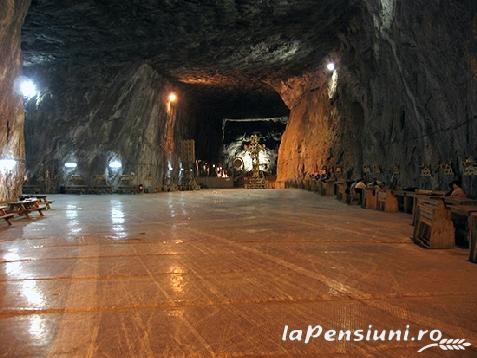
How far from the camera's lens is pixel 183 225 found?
981 centimetres

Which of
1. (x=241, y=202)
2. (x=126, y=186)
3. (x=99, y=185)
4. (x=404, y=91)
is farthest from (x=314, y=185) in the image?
(x=99, y=185)

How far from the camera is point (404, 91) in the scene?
1437cm

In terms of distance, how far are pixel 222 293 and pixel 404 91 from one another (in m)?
13.0

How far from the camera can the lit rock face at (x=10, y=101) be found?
1291 centimetres

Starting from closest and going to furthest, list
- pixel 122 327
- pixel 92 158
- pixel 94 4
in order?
pixel 122 327
pixel 94 4
pixel 92 158

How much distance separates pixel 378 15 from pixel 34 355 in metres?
17.0

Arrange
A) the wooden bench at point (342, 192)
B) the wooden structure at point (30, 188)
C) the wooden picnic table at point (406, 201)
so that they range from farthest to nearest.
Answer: the wooden structure at point (30, 188)
the wooden bench at point (342, 192)
the wooden picnic table at point (406, 201)

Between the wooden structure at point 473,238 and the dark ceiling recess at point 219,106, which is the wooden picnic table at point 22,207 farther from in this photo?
the dark ceiling recess at point 219,106

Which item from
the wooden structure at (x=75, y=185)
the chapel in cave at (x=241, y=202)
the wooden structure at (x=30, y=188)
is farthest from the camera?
the wooden structure at (x=75, y=185)

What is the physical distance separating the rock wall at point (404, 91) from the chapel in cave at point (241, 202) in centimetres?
9

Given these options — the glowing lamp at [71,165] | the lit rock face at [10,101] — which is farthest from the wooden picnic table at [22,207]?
the glowing lamp at [71,165]

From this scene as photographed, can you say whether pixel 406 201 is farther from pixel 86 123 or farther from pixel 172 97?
pixel 172 97

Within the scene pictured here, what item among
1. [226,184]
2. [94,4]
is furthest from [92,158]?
[226,184]

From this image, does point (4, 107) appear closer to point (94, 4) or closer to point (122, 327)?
point (94, 4)
